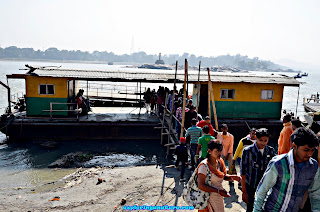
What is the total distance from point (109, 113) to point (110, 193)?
10617 mm

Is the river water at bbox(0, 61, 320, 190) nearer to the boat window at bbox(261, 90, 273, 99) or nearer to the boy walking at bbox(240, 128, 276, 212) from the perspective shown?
the boat window at bbox(261, 90, 273, 99)

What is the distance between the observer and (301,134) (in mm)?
3471

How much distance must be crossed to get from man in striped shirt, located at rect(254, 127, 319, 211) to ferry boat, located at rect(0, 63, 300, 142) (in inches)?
463

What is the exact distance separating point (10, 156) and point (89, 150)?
3856mm

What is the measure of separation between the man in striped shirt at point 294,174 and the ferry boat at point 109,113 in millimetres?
11768

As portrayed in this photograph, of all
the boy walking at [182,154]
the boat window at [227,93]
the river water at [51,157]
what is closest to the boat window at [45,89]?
the river water at [51,157]

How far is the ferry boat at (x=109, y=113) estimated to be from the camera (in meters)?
16.3

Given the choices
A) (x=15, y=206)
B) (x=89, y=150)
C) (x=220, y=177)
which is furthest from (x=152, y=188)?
(x=89, y=150)

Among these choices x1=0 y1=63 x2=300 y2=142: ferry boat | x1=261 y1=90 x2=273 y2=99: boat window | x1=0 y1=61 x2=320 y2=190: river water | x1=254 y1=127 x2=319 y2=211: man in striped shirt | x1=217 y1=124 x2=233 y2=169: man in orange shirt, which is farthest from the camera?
x1=261 y1=90 x2=273 y2=99: boat window

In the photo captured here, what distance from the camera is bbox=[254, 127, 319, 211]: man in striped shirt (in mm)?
3418

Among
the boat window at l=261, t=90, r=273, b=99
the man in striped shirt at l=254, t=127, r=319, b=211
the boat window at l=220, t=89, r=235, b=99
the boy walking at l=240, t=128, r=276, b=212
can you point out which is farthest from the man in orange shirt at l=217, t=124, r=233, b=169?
the boat window at l=261, t=90, r=273, b=99

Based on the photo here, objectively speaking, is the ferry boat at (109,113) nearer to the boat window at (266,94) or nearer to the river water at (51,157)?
the boat window at (266,94)

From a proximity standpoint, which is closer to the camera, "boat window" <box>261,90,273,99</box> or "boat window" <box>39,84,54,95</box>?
"boat window" <box>39,84,54,95</box>

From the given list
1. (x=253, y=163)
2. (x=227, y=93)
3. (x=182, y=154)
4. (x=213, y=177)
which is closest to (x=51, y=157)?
(x=182, y=154)
